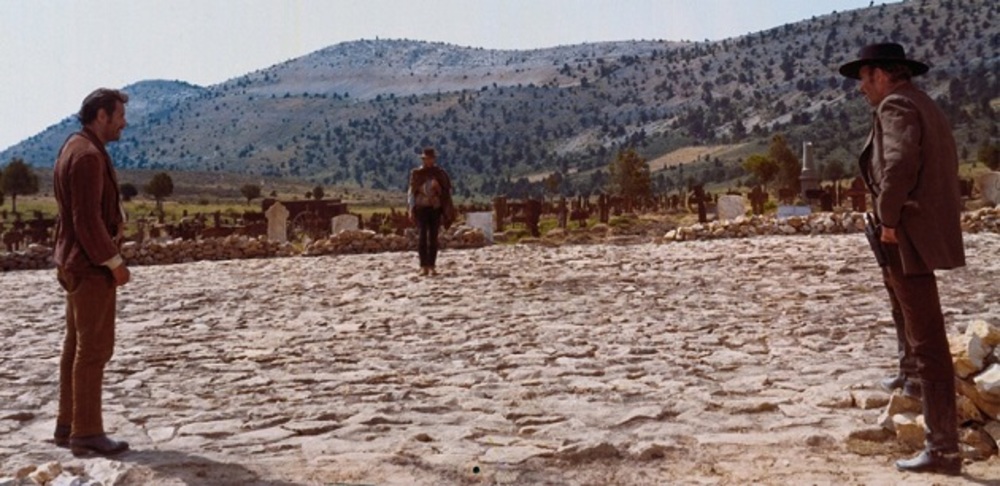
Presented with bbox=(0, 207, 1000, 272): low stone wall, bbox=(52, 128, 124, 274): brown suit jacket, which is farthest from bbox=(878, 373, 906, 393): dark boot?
bbox=(0, 207, 1000, 272): low stone wall

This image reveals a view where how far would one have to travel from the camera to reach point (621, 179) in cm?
5341

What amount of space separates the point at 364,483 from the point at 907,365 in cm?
310

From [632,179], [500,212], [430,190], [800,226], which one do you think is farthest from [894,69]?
[632,179]

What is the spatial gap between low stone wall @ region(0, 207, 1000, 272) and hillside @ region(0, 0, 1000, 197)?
56.9 m

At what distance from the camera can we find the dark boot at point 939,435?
15.0 ft

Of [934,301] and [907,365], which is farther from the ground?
[934,301]

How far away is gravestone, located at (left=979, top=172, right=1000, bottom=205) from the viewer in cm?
2692

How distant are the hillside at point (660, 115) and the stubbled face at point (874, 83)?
7567 cm

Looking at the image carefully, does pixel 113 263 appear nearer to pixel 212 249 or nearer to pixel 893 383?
pixel 893 383

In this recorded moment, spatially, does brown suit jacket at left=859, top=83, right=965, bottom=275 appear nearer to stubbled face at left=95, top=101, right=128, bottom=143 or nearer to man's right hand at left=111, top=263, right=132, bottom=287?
man's right hand at left=111, top=263, right=132, bottom=287

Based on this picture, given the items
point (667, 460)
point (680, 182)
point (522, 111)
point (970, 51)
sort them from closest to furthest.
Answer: point (667, 460), point (680, 182), point (970, 51), point (522, 111)

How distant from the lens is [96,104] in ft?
17.6

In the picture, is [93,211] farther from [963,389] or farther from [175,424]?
[963,389]

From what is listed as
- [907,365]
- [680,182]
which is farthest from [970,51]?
[907,365]
